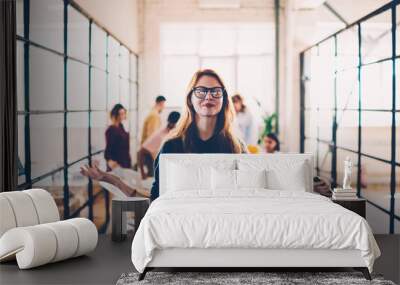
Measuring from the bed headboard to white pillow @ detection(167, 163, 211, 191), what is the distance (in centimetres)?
25

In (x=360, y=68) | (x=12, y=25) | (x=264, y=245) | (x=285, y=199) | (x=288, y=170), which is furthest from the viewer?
(x=360, y=68)

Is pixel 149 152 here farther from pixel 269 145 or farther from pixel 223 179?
pixel 269 145

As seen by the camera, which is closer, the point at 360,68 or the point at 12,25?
the point at 12,25

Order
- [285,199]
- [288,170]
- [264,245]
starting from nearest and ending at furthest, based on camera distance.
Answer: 1. [264,245]
2. [285,199]
3. [288,170]

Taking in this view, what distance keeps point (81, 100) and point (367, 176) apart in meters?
3.30

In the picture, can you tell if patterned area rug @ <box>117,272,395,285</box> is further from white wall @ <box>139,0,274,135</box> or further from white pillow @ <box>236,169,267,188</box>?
white wall @ <box>139,0,274,135</box>

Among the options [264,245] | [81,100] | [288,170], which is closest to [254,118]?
[288,170]

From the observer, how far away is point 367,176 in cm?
746

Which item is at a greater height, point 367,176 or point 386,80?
point 386,80

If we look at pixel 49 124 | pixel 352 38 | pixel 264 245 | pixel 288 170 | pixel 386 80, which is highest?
pixel 352 38

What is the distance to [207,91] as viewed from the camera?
7.64m

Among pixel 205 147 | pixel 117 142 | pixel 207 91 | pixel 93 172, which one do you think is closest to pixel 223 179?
pixel 205 147

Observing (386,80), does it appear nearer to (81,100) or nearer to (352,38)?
(352,38)

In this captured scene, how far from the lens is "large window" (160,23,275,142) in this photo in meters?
7.64
